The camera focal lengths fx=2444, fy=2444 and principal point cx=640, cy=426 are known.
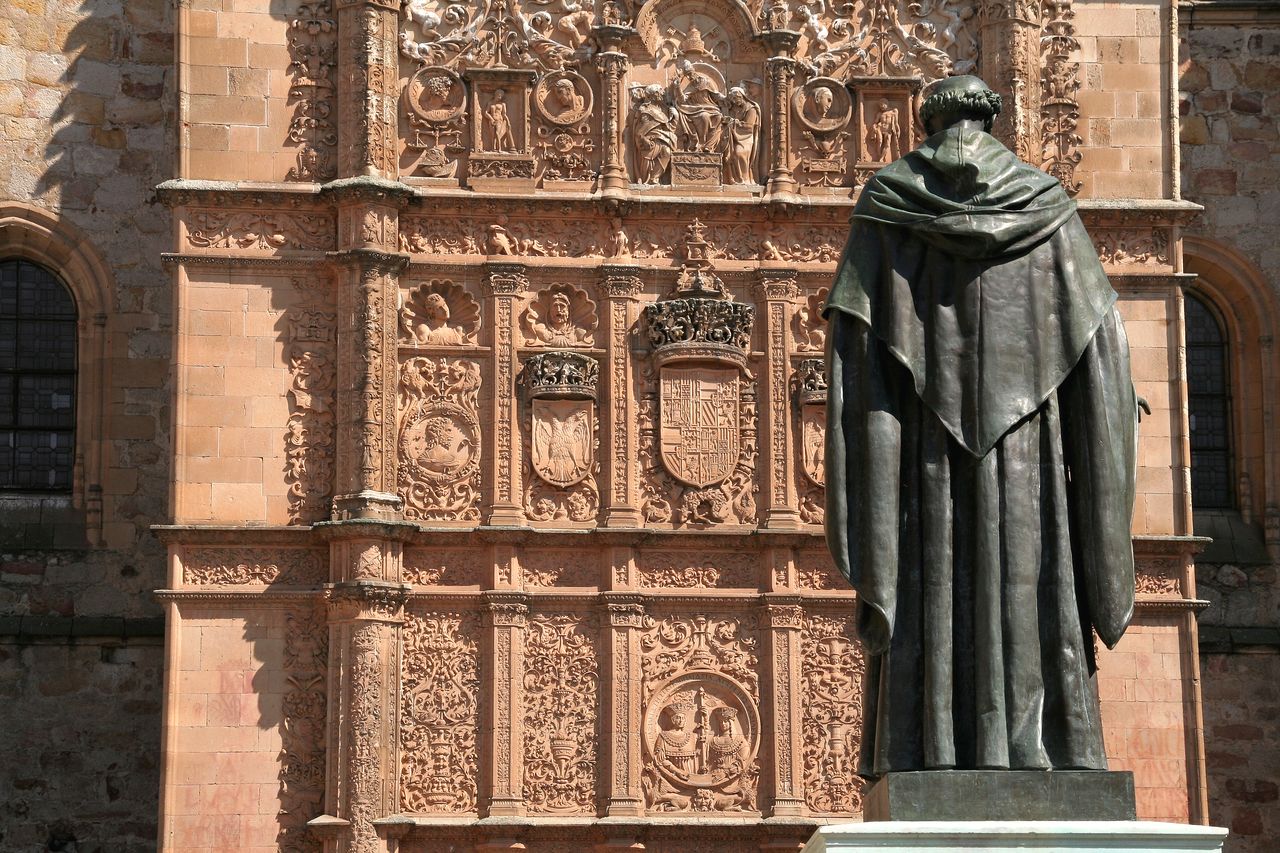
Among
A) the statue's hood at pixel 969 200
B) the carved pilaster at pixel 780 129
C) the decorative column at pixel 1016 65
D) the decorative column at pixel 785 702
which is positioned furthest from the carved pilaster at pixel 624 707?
the statue's hood at pixel 969 200

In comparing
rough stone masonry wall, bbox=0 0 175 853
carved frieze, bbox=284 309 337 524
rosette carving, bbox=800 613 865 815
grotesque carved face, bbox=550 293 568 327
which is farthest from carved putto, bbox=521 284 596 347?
rough stone masonry wall, bbox=0 0 175 853

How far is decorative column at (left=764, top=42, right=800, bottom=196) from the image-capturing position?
19922 millimetres

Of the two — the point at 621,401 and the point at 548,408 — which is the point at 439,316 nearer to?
the point at 548,408

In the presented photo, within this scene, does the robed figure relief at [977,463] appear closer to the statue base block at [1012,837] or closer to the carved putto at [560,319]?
the statue base block at [1012,837]

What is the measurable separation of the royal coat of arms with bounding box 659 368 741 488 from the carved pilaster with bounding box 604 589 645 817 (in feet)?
3.80

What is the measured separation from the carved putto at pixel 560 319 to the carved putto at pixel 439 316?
0.44 metres

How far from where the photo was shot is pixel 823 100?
791 inches

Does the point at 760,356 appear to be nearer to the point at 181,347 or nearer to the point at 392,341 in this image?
the point at 392,341

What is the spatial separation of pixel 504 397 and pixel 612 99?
263cm

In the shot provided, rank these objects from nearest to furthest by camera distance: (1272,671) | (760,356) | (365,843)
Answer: (365,843) < (760,356) < (1272,671)

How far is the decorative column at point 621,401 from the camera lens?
19.3m

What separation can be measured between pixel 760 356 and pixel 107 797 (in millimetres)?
6483

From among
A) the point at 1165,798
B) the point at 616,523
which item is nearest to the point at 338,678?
the point at 616,523

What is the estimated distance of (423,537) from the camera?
→ 62.6 feet
